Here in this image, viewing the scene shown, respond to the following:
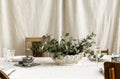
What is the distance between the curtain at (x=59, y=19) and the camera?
3.36 meters

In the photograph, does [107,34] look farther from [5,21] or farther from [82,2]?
[5,21]

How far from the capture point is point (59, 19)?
334 cm

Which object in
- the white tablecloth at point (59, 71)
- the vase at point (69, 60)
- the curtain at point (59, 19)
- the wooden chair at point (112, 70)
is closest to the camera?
the wooden chair at point (112, 70)

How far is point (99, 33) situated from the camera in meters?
3.39

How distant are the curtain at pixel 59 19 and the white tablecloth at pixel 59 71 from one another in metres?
1.14

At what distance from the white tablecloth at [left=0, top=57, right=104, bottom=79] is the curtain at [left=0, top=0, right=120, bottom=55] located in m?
1.14

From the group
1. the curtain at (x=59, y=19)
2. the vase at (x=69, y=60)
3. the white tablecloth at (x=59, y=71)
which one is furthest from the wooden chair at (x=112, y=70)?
the curtain at (x=59, y=19)

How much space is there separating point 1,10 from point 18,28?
314 mm

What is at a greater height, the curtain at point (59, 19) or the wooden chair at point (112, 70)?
the curtain at point (59, 19)

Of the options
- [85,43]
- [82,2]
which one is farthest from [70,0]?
[85,43]

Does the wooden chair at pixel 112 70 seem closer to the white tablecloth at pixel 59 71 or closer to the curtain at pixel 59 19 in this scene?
the white tablecloth at pixel 59 71

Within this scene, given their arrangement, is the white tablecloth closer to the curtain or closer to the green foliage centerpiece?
the green foliage centerpiece

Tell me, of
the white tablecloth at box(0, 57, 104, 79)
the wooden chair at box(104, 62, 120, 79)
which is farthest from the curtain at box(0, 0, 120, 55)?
the wooden chair at box(104, 62, 120, 79)

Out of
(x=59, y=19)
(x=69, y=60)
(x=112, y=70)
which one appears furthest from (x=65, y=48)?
(x=59, y=19)
